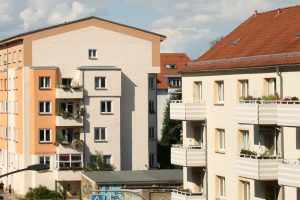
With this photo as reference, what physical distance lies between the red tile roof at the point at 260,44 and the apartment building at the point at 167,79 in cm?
5923

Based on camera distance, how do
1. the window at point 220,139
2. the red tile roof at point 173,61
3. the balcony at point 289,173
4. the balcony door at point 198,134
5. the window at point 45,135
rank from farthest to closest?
the red tile roof at point 173,61, the window at point 45,135, the balcony door at point 198,134, the window at point 220,139, the balcony at point 289,173

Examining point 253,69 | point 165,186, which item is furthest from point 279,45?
point 165,186

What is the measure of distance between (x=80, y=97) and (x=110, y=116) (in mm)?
3832

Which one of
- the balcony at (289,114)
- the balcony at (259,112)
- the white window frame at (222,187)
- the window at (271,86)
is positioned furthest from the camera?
the white window frame at (222,187)

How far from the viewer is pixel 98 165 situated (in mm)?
85438

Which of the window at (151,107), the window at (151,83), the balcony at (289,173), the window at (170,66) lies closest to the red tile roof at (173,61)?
the window at (170,66)

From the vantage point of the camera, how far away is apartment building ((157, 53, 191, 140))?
121 metres

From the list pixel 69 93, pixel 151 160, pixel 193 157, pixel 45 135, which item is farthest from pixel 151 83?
pixel 193 157

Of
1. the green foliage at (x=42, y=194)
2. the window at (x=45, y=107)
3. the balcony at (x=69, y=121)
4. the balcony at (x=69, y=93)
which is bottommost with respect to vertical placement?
the green foliage at (x=42, y=194)

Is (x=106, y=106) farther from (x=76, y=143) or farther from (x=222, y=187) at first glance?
(x=222, y=187)

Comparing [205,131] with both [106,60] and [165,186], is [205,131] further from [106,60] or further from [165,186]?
[106,60]

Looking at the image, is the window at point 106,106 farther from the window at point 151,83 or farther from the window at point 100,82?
the window at point 151,83

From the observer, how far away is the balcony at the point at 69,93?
279 feet

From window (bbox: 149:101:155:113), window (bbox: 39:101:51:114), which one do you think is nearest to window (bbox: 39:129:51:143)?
window (bbox: 39:101:51:114)
